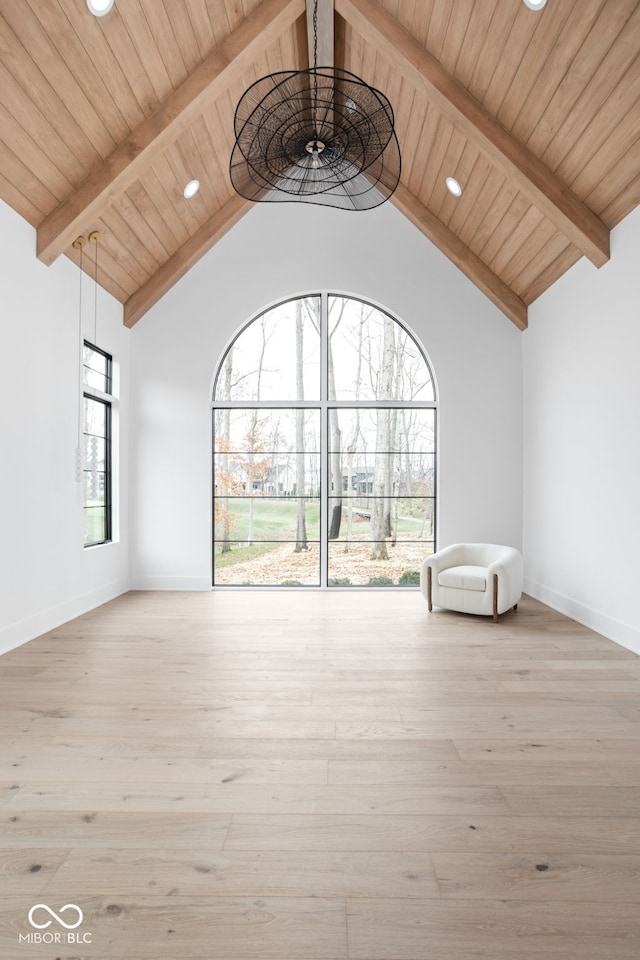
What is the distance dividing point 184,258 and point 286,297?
1.18 meters

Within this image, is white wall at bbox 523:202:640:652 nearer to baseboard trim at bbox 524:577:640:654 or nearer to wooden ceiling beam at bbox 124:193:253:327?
baseboard trim at bbox 524:577:640:654

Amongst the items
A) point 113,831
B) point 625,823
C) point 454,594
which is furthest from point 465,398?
point 113,831

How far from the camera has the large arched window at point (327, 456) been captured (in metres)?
7.03

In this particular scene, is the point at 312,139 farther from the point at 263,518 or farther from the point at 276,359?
the point at 263,518

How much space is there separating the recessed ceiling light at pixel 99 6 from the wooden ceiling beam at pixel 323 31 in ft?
5.37

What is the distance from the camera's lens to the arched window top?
24.7 feet

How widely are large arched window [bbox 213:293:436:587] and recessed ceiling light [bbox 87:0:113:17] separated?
3534mm

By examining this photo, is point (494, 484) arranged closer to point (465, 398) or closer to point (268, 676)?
point (465, 398)

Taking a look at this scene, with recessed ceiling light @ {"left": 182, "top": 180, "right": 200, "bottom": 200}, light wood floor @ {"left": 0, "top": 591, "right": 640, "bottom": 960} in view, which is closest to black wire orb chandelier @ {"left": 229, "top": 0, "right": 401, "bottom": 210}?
recessed ceiling light @ {"left": 182, "top": 180, "right": 200, "bottom": 200}

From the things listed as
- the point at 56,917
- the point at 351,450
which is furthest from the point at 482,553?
the point at 56,917

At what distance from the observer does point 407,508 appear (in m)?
7.15

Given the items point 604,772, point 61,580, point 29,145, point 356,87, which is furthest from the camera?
point 61,580

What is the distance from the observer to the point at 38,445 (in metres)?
4.76

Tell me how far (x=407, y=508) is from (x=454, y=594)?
71.8 inches
